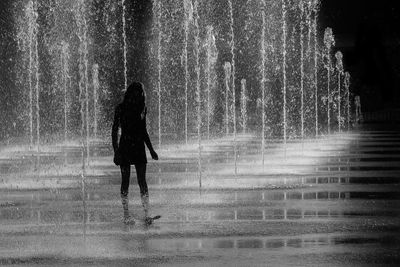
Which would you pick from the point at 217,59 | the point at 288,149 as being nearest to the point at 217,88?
the point at 217,59

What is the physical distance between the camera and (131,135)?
438 inches

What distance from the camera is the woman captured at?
1104 cm

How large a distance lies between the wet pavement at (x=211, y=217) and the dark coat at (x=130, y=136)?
0.61 meters

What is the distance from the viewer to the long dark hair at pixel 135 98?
11.0 metres

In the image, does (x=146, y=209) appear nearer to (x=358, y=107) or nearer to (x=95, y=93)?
(x=95, y=93)

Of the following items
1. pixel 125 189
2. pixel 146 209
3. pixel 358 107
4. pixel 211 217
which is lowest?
pixel 211 217

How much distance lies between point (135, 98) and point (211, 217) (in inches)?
56.6

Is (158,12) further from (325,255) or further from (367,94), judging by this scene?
(325,255)

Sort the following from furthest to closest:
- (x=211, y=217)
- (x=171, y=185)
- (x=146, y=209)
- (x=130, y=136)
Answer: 1. (x=171, y=185)
2. (x=211, y=217)
3. (x=130, y=136)
4. (x=146, y=209)

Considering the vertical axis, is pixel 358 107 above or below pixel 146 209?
above

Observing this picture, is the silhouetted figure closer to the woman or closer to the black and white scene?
the black and white scene

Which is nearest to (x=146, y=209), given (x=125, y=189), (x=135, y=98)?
(x=125, y=189)

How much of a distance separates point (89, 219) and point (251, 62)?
2142 inches

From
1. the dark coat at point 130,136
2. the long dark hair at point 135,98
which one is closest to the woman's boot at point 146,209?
the dark coat at point 130,136
